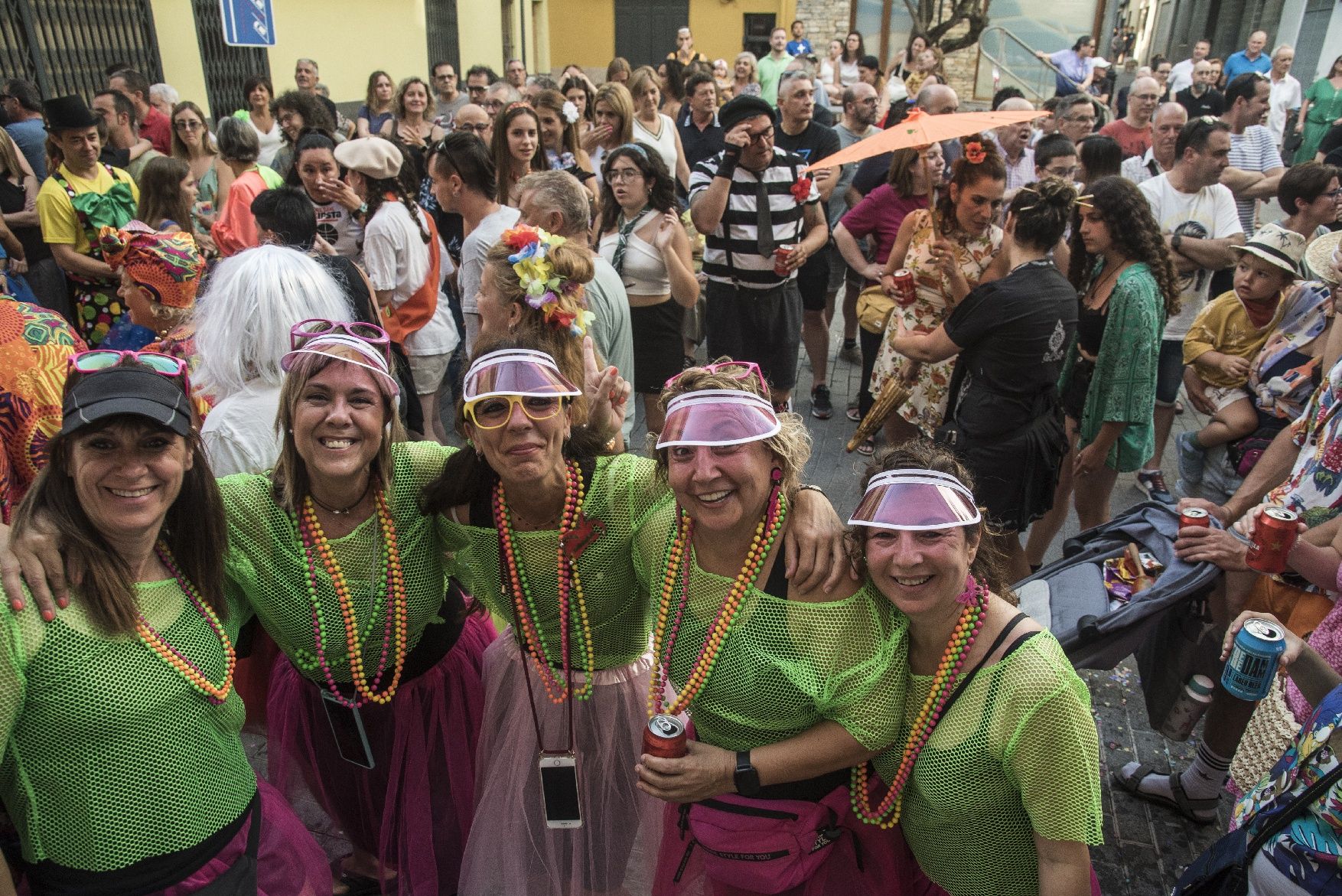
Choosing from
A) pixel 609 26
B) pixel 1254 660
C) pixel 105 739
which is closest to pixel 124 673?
pixel 105 739

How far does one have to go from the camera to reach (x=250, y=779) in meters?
2.45

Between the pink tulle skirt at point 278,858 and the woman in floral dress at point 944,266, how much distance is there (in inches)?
138

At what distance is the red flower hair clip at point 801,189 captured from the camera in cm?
587

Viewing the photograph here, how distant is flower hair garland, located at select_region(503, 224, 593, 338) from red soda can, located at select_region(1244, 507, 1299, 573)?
7.67 feet

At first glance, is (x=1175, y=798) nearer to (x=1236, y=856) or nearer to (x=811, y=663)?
(x=1236, y=856)

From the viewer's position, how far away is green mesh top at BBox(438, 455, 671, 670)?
2629 mm

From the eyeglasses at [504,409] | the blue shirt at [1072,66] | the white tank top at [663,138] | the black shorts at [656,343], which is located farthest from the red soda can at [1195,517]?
the blue shirt at [1072,66]

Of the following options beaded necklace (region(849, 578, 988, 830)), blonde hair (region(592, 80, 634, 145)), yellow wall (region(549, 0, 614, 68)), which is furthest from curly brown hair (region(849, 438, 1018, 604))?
yellow wall (region(549, 0, 614, 68))

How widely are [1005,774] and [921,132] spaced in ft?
12.9

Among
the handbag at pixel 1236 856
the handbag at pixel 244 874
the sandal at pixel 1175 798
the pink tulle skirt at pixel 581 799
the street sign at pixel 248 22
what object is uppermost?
the street sign at pixel 248 22

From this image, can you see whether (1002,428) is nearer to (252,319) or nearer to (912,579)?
(912,579)

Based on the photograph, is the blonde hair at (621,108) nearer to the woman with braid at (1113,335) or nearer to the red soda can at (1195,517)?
the woman with braid at (1113,335)

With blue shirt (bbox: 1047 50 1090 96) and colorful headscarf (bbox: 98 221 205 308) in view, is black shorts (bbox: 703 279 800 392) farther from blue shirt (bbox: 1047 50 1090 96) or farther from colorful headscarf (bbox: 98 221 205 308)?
blue shirt (bbox: 1047 50 1090 96)

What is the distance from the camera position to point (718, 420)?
2238mm
